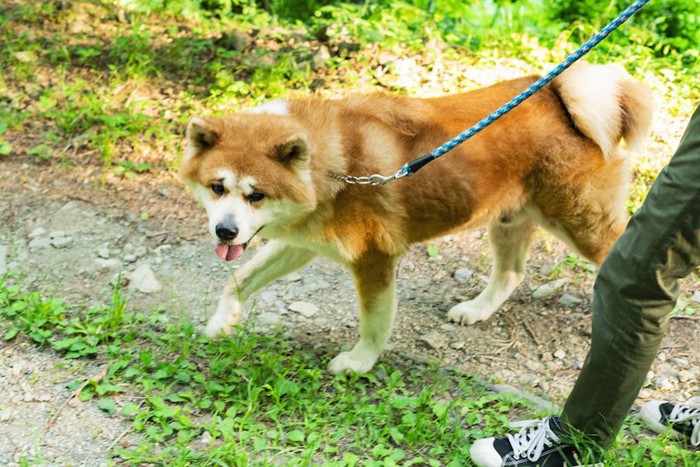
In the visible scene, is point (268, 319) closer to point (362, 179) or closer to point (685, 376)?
point (362, 179)

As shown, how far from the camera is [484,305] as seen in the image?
4094 mm

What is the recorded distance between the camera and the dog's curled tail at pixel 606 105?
3498 mm

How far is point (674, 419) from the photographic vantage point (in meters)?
2.96

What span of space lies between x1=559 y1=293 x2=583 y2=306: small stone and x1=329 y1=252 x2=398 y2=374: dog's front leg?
127 cm

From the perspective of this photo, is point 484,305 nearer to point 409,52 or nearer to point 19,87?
point 409,52

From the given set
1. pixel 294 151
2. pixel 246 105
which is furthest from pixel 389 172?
pixel 246 105

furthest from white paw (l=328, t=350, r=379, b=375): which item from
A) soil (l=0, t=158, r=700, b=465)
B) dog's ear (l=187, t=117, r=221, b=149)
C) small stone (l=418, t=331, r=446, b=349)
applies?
dog's ear (l=187, t=117, r=221, b=149)

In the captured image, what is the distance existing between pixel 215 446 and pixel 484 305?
73.7 inches

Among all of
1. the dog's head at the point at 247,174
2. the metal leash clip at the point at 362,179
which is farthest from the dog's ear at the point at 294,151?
the metal leash clip at the point at 362,179

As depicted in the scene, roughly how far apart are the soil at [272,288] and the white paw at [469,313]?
46 mm

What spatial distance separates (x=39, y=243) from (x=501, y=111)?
113 inches

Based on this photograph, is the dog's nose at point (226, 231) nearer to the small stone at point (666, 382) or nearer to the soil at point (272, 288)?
the soil at point (272, 288)

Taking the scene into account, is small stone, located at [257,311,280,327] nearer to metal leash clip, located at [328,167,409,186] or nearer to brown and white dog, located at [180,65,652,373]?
brown and white dog, located at [180,65,652,373]

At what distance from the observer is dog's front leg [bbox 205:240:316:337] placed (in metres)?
3.66
